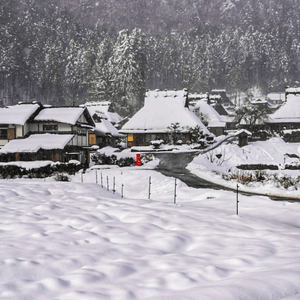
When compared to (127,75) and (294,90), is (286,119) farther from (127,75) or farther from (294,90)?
(127,75)

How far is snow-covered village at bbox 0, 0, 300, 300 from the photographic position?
5.70m

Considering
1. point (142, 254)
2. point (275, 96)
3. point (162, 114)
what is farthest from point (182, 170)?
point (275, 96)

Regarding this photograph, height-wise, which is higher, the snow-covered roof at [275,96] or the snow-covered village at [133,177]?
the snow-covered roof at [275,96]

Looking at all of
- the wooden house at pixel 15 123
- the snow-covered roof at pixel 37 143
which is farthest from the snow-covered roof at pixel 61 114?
the snow-covered roof at pixel 37 143

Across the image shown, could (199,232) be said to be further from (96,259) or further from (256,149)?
(256,149)

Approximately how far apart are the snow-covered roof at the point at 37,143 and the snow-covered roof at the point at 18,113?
2.17 m

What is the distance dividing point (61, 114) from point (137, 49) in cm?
6128

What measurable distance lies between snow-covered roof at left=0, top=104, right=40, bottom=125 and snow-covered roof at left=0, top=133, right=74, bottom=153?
85.4 inches

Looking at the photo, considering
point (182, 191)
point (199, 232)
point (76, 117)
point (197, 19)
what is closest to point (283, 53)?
point (197, 19)

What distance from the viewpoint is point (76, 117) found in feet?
123

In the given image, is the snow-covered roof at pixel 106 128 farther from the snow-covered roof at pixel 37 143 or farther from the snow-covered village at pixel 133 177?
the snow-covered roof at pixel 37 143

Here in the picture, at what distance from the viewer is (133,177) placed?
25.8 m

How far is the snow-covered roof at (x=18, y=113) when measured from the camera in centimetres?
3603

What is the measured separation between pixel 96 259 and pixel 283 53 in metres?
147
